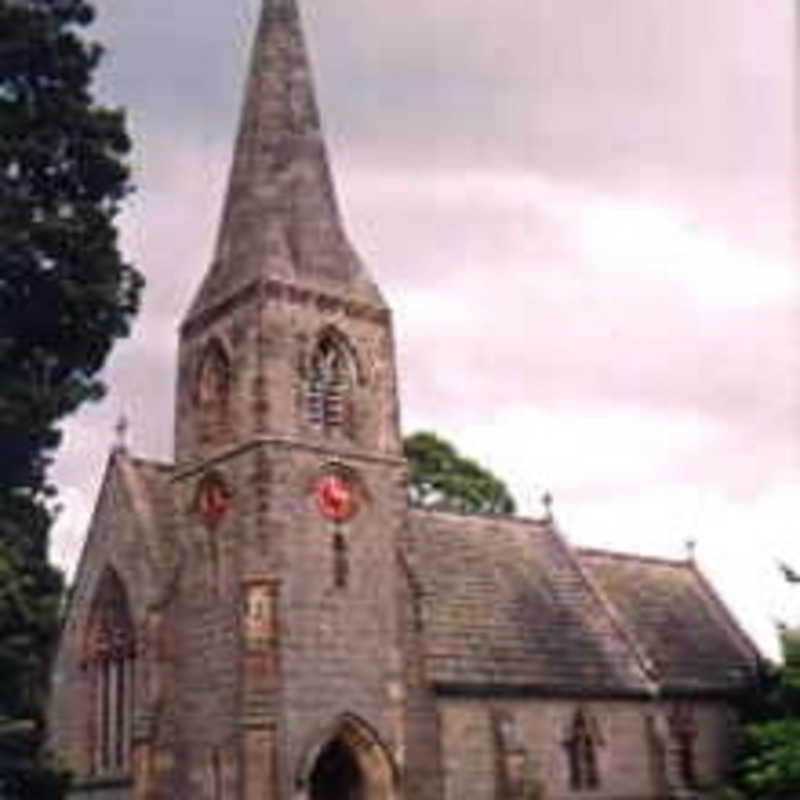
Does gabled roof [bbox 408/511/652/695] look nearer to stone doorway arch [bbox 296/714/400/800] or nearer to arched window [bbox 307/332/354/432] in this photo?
stone doorway arch [bbox 296/714/400/800]

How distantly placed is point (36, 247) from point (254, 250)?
331 inches

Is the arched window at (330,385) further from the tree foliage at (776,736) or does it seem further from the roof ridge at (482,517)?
the tree foliage at (776,736)

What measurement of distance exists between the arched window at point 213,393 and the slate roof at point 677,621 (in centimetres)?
1448

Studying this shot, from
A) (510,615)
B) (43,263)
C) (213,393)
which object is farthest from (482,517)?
(43,263)

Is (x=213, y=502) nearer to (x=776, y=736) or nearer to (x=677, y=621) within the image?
(x=776, y=736)

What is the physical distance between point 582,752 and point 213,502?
13.1m

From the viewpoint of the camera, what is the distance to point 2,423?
1308 inches

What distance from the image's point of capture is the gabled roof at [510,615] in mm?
41219

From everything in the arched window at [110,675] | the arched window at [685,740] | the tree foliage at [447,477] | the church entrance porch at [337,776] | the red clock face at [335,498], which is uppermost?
the tree foliage at [447,477]

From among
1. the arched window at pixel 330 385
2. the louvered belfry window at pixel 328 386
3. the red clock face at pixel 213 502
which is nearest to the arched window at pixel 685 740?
the arched window at pixel 330 385

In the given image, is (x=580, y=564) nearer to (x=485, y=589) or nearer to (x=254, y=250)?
(x=485, y=589)

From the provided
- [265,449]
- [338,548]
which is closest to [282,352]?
[265,449]

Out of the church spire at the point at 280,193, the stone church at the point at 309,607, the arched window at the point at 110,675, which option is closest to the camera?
the stone church at the point at 309,607

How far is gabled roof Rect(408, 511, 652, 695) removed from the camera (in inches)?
1623
